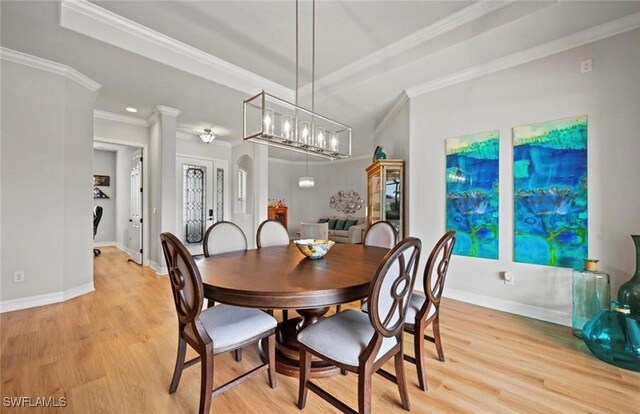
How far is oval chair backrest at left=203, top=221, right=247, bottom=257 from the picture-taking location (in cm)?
242

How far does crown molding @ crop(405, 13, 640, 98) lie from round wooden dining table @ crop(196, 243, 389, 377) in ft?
7.52

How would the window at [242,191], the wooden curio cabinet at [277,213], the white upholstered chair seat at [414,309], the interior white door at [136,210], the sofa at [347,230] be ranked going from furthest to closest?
1. the wooden curio cabinet at [277,213]
2. the sofa at [347,230]
3. the window at [242,191]
4. the interior white door at [136,210]
5. the white upholstered chair seat at [414,309]

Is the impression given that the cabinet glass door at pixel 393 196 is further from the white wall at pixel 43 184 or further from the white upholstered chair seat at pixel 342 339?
the white wall at pixel 43 184

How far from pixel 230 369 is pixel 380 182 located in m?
3.01

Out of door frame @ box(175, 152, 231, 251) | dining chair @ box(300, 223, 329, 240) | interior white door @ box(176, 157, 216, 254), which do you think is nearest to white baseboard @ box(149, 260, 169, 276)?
interior white door @ box(176, 157, 216, 254)

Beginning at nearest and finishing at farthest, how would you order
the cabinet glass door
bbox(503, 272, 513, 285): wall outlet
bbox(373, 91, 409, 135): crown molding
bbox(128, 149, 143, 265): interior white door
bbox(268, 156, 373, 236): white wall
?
1. bbox(503, 272, 513, 285): wall outlet
2. bbox(373, 91, 409, 135): crown molding
3. the cabinet glass door
4. bbox(128, 149, 143, 265): interior white door
5. bbox(268, 156, 373, 236): white wall

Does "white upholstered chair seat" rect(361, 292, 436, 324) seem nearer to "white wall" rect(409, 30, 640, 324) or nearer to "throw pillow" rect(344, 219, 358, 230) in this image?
"white wall" rect(409, 30, 640, 324)

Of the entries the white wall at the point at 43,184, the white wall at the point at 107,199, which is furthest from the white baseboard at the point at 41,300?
the white wall at the point at 107,199

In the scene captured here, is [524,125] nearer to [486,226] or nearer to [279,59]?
[486,226]

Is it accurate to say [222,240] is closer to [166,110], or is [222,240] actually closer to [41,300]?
[41,300]

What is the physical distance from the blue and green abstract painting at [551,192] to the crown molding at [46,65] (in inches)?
195

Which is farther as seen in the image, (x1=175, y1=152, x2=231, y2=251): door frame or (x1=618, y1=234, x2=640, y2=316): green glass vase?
(x1=175, y1=152, x2=231, y2=251): door frame

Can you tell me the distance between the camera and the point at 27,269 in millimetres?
3014

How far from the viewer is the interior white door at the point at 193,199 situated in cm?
612
